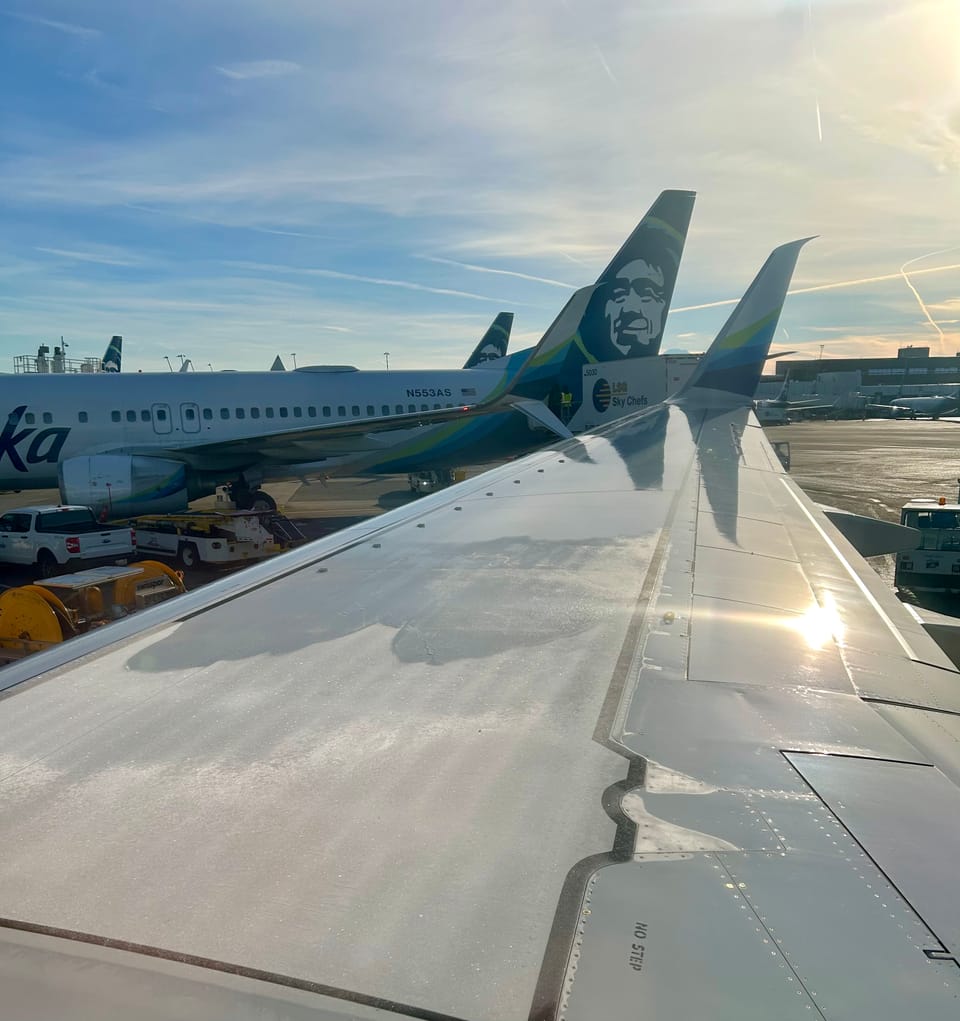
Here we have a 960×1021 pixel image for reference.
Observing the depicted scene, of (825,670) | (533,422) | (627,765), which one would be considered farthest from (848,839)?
(533,422)

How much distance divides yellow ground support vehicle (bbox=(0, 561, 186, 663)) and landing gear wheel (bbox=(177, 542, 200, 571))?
5.10 metres

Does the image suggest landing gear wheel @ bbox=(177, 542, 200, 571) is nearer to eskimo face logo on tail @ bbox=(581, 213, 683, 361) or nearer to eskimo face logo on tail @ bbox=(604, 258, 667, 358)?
eskimo face logo on tail @ bbox=(581, 213, 683, 361)

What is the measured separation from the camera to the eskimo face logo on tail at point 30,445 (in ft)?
58.8

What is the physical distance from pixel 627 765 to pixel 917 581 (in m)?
11.5

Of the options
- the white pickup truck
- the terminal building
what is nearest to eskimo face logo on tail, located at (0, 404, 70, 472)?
the white pickup truck

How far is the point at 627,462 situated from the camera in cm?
727

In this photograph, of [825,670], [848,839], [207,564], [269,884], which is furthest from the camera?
[207,564]

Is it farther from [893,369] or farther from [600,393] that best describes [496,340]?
[893,369]

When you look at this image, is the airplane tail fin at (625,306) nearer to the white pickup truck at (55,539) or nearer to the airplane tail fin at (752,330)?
the airplane tail fin at (752,330)

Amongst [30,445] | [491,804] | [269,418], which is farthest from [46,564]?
Result: [491,804]

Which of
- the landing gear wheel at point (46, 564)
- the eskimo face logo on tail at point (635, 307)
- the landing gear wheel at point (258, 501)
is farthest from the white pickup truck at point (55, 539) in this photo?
the eskimo face logo on tail at point (635, 307)

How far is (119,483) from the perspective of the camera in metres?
17.0

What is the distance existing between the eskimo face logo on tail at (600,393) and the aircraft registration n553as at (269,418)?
18.7 inches

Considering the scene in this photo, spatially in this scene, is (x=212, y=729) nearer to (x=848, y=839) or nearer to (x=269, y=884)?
(x=269, y=884)
